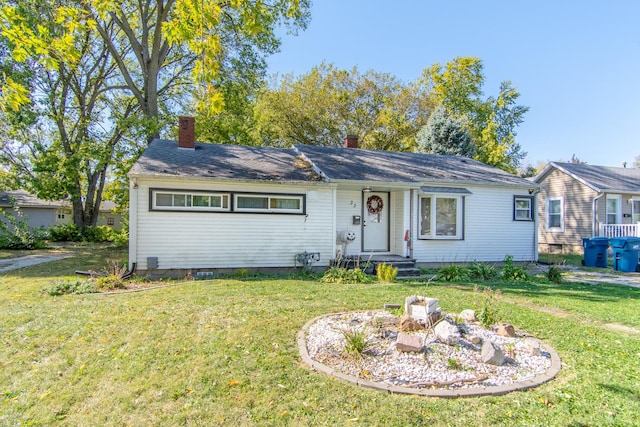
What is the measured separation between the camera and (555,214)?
757 inches

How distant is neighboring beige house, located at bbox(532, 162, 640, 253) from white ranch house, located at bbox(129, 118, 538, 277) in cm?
637

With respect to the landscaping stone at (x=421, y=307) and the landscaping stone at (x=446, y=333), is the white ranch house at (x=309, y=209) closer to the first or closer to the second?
the landscaping stone at (x=421, y=307)

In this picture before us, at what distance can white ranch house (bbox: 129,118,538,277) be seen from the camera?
9820mm

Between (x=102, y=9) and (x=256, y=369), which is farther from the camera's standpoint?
(x=102, y=9)

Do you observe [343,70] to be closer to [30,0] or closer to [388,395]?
[30,0]

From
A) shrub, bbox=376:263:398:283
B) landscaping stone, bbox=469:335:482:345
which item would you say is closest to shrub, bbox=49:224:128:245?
shrub, bbox=376:263:398:283

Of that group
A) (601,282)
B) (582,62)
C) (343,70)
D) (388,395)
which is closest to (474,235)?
(601,282)

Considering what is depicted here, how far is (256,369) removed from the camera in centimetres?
376

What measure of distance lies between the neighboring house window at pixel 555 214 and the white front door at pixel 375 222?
38.3 ft

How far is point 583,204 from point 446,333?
17565 millimetres

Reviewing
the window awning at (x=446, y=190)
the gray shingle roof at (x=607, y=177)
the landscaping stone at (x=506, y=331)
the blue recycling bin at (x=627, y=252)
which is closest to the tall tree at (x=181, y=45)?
the landscaping stone at (x=506, y=331)

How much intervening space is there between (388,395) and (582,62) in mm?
16025

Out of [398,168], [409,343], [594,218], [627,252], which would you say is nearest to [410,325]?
[409,343]

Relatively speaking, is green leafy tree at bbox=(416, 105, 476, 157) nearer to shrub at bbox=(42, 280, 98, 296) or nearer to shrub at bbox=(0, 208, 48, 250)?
shrub at bbox=(42, 280, 98, 296)
